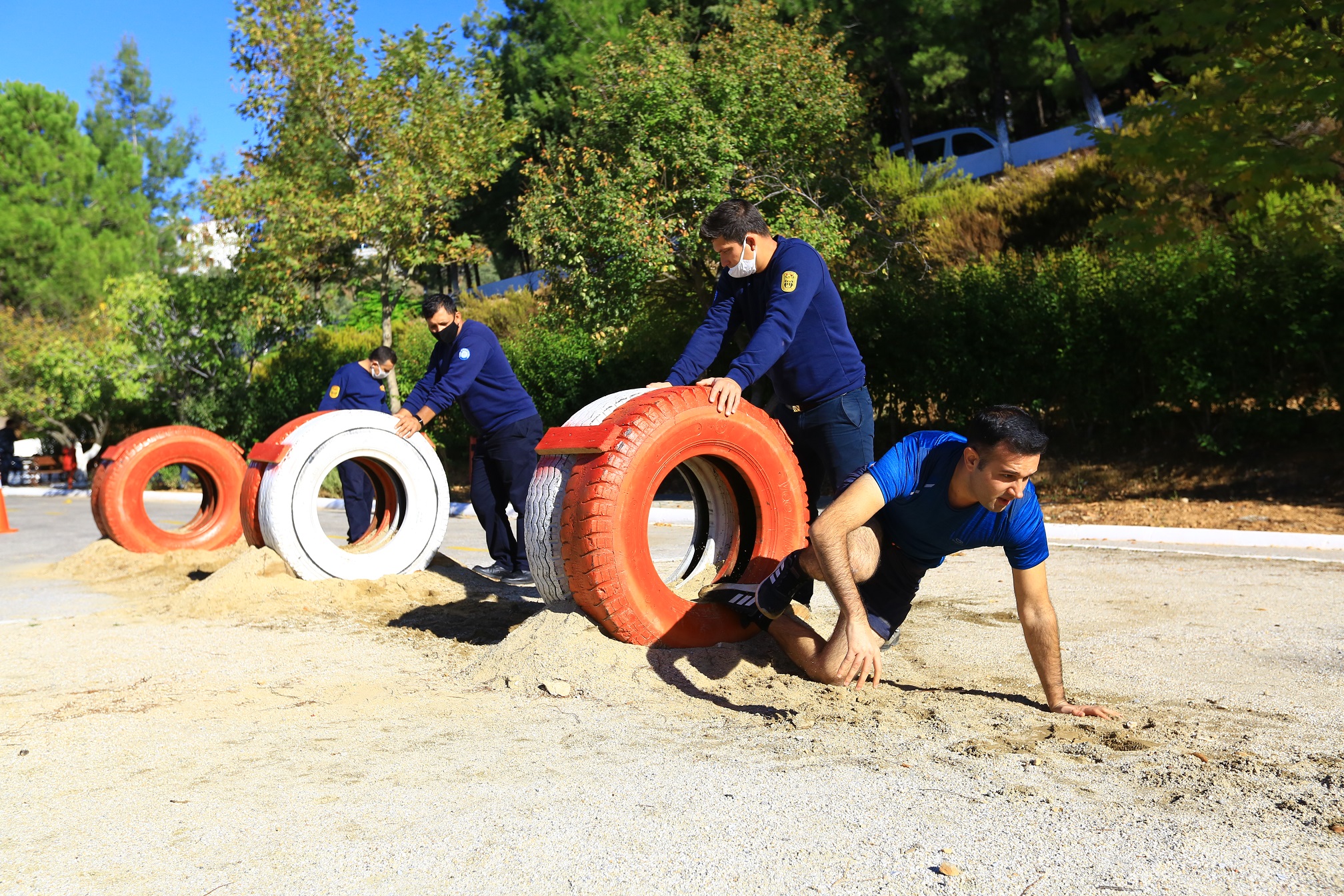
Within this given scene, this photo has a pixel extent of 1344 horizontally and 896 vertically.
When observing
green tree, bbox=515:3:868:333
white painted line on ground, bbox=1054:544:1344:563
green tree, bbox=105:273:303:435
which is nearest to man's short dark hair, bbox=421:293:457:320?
white painted line on ground, bbox=1054:544:1344:563

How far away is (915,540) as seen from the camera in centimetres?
441

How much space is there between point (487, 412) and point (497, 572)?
1370mm

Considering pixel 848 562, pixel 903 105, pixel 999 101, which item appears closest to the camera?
pixel 848 562

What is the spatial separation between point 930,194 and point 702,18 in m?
12.8

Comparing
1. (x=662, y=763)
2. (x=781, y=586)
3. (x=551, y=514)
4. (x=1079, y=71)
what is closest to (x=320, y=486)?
(x=551, y=514)

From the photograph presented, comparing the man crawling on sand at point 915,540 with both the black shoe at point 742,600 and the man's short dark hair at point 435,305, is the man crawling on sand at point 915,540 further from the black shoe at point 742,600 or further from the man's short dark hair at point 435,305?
the man's short dark hair at point 435,305

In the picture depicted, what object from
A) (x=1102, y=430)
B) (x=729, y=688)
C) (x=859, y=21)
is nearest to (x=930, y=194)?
(x=859, y=21)

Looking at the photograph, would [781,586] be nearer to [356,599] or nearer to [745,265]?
[745,265]

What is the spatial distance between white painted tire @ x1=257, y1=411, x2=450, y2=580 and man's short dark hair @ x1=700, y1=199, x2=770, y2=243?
3507 mm

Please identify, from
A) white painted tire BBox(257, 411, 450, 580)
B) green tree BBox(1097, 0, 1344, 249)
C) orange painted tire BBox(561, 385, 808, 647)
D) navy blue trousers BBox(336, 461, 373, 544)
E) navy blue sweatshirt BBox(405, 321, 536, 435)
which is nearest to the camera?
orange painted tire BBox(561, 385, 808, 647)

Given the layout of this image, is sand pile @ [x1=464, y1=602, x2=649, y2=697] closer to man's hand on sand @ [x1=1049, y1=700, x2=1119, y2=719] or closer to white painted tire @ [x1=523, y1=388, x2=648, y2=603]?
white painted tire @ [x1=523, y1=388, x2=648, y2=603]

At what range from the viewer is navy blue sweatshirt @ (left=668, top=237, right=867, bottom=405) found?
16.8 feet

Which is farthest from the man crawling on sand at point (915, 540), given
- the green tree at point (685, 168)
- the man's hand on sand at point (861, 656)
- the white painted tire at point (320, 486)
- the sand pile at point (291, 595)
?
the green tree at point (685, 168)

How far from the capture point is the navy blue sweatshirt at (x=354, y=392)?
971cm
